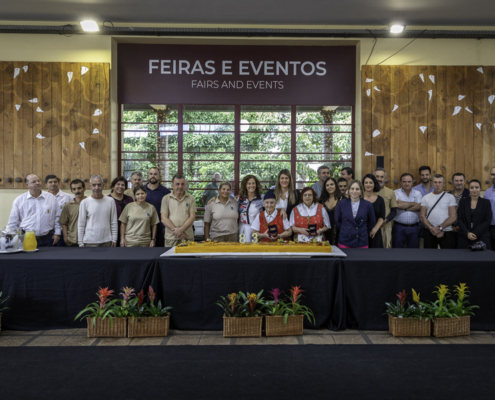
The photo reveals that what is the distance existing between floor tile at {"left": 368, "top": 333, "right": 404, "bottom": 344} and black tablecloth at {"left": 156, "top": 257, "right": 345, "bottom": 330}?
0.29 meters

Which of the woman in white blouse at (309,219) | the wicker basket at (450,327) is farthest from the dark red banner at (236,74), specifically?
the wicker basket at (450,327)

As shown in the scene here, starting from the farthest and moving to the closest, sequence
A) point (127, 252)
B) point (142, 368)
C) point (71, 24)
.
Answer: point (71, 24), point (127, 252), point (142, 368)

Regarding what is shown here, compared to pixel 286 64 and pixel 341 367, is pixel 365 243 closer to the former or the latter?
pixel 341 367

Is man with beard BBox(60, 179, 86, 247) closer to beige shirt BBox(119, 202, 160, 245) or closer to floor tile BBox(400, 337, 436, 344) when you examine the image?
beige shirt BBox(119, 202, 160, 245)

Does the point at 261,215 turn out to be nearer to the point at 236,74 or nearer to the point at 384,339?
the point at 384,339

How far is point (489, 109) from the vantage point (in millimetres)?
6207

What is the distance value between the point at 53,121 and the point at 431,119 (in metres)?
5.59

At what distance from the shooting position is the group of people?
4363 mm

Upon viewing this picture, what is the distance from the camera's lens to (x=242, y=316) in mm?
3381

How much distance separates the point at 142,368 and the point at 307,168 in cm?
437

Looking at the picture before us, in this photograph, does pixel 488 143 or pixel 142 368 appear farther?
pixel 488 143

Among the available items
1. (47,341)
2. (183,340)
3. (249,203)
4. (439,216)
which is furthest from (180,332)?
(439,216)

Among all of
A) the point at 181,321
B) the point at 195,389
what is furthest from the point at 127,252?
the point at 195,389

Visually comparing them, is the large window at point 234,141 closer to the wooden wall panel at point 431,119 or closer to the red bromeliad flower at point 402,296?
the wooden wall panel at point 431,119
